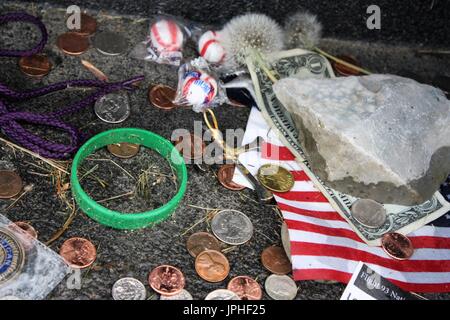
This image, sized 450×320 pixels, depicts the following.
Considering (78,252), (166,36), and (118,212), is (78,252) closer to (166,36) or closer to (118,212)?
(118,212)

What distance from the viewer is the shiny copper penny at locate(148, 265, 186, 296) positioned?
2.16m

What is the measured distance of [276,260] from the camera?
7.61ft

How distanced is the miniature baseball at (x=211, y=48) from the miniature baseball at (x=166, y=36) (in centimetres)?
10

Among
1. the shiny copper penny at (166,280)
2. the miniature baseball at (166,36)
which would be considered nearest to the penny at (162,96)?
the miniature baseball at (166,36)

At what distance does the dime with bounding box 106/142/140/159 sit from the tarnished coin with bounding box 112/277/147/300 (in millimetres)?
560

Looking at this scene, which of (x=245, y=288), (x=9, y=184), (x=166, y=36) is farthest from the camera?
(x=166, y=36)

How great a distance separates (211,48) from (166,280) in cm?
118

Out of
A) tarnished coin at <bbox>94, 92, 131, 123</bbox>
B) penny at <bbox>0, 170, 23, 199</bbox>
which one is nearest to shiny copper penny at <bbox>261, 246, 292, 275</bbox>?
tarnished coin at <bbox>94, 92, 131, 123</bbox>

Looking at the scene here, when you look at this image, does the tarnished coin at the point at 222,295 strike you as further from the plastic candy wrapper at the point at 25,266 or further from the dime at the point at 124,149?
the dime at the point at 124,149

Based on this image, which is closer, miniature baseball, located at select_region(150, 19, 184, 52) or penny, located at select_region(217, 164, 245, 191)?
penny, located at select_region(217, 164, 245, 191)

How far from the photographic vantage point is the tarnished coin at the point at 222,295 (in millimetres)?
2182

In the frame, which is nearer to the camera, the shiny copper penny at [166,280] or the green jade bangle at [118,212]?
the shiny copper penny at [166,280]

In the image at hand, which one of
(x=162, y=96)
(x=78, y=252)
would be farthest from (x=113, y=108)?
(x=78, y=252)

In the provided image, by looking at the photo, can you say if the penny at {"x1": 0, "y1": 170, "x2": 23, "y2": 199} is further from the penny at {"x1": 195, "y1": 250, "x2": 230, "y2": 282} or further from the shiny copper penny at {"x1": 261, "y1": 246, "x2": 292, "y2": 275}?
the shiny copper penny at {"x1": 261, "y1": 246, "x2": 292, "y2": 275}
